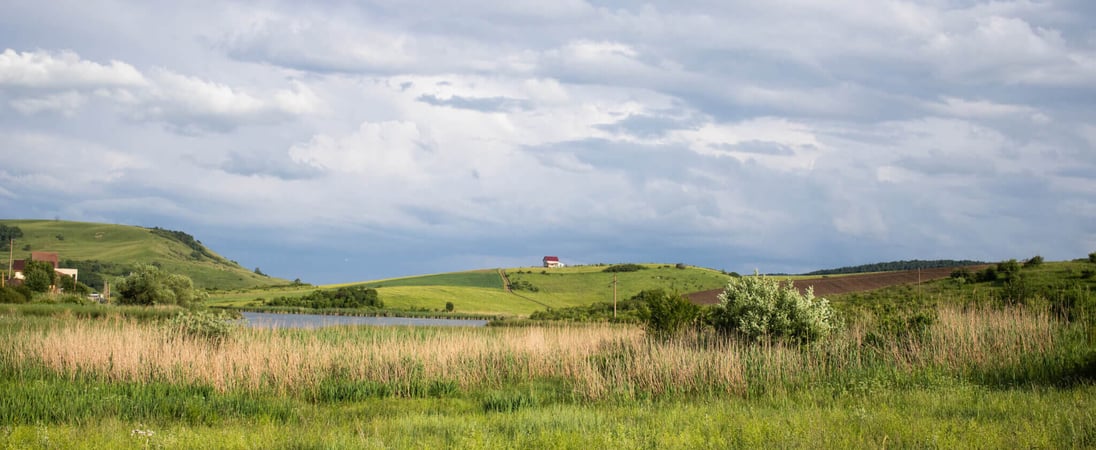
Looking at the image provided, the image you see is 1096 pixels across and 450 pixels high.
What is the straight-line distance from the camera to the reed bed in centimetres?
1691

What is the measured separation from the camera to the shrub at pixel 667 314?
25.4 m

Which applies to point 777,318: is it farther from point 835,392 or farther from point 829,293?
point 829,293

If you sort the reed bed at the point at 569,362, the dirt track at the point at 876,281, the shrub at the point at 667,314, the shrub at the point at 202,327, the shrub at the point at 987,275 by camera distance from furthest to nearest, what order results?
the dirt track at the point at 876,281
the shrub at the point at 987,275
the shrub at the point at 667,314
the shrub at the point at 202,327
the reed bed at the point at 569,362

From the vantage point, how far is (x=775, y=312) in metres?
21.7

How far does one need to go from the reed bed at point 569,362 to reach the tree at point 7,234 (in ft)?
609

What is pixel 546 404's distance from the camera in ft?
52.5

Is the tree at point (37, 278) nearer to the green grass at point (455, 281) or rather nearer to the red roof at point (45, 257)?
the red roof at point (45, 257)

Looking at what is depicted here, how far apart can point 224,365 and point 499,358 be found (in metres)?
7.35

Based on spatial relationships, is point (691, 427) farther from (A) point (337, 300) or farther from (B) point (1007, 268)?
(A) point (337, 300)

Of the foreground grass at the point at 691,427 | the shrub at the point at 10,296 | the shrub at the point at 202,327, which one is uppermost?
the shrub at the point at 10,296

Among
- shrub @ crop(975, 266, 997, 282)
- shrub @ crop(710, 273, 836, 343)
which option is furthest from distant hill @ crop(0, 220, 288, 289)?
shrub @ crop(710, 273, 836, 343)

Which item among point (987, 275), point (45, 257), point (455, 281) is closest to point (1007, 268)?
point (987, 275)

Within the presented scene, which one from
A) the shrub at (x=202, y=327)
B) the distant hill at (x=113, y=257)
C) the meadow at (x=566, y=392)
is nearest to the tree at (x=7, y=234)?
the distant hill at (x=113, y=257)

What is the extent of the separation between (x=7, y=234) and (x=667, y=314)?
200292 mm
